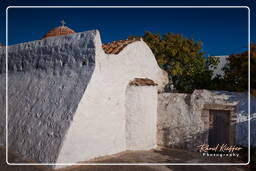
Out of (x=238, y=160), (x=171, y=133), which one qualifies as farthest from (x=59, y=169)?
(x=238, y=160)

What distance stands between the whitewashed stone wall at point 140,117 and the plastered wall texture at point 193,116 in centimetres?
51

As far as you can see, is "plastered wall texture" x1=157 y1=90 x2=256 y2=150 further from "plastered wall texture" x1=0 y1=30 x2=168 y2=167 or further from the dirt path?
"plastered wall texture" x1=0 y1=30 x2=168 y2=167

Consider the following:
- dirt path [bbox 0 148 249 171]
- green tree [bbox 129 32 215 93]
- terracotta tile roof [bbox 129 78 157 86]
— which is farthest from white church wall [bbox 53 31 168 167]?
green tree [bbox 129 32 215 93]

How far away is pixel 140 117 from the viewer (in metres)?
7.38

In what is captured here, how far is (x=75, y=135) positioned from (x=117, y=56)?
2828mm

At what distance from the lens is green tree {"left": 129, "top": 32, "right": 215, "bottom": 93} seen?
10.6 m

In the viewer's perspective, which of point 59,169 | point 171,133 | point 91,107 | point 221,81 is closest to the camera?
point 59,169

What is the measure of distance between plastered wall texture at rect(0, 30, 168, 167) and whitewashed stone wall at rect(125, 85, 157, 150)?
22 centimetres

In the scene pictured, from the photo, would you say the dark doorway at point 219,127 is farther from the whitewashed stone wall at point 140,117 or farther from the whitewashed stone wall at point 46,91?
the whitewashed stone wall at point 46,91

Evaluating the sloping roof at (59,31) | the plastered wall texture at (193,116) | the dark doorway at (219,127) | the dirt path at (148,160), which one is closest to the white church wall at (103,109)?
the dirt path at (148,160)

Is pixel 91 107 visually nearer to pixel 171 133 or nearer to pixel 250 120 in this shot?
pixel 171 133

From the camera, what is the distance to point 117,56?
7062mm

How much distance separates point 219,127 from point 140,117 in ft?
9.19

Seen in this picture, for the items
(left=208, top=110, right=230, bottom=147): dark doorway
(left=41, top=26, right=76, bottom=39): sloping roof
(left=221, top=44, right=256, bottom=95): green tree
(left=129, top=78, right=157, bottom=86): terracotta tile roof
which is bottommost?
(left=208, top=110, right=230, bottom=147): dark doorway
